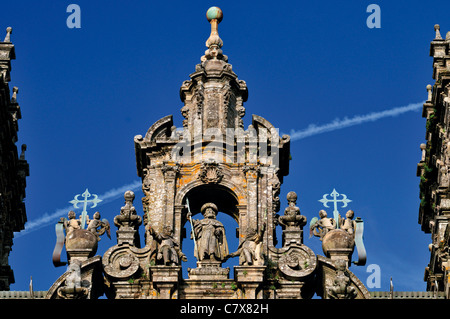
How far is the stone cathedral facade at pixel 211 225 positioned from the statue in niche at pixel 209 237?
1.2 inches

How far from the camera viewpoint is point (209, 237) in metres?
54.9

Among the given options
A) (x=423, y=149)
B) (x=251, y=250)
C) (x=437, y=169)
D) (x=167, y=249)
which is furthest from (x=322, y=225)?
(x=423, y=149)

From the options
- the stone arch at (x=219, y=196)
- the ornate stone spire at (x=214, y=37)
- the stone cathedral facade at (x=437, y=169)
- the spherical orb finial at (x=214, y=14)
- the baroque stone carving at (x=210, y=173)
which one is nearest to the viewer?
the stone arch at (x=219, y=196)

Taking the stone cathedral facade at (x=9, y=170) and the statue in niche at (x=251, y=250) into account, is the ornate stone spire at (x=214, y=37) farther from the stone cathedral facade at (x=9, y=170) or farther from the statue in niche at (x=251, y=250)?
the statue in niche at (x=251, y=250)

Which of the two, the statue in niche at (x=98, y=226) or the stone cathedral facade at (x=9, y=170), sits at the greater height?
the stone cathedral facade at (x=9, y=170)

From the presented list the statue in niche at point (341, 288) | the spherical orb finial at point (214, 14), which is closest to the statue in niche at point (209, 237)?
the statue in niche at point (341, 288)

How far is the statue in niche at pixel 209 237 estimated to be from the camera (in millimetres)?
54469

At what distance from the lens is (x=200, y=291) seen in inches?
2096

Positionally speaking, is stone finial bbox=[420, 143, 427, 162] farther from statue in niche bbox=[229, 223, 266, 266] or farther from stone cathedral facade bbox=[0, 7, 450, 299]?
statue in niche bbox=[229, 223, 266, 266]

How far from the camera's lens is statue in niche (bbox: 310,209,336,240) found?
181 ft

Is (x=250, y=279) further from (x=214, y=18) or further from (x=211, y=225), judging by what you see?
(x=214, y=18)

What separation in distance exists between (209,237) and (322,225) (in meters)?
3.57
